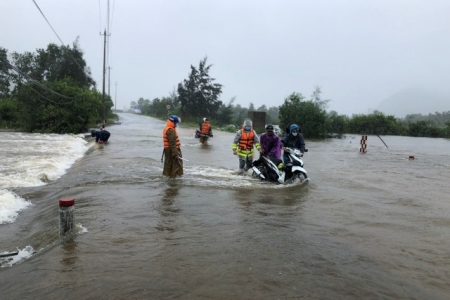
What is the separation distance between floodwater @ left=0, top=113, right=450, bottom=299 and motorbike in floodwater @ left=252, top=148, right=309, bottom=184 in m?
0.41

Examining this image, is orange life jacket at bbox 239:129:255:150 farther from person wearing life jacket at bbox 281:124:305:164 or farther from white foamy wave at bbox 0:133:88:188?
white foamy wave at bbox 0:133:88:188

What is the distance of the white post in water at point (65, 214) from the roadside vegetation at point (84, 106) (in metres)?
8.24

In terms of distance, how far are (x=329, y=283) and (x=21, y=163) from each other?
11911mm

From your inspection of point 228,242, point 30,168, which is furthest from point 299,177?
point 30,168

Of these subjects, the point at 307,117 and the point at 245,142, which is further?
the point at 307,117

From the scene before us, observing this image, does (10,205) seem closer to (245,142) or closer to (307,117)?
(245,142)

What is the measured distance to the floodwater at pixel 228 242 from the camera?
370 cm

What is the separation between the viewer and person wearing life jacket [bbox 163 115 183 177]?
9344 mm

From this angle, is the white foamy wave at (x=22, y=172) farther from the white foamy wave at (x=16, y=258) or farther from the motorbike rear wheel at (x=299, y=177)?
the motorbike rear wheel at (x=299, y=177)


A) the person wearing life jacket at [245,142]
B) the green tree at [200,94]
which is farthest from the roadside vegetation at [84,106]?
the person wearing life jacket at [245,142]

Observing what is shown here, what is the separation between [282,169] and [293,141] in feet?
3.11

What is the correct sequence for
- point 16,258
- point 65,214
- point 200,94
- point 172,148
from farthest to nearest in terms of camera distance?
1. point 200,94
2. point 172,148
3. point 65,214
4. point 16,258

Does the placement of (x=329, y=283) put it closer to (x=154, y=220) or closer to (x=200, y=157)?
(x=154, y=220)

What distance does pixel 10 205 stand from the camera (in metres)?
7.13
